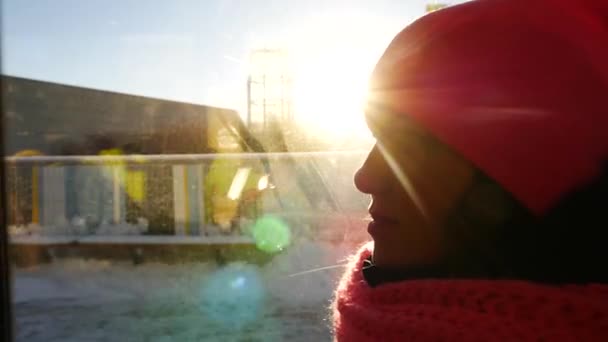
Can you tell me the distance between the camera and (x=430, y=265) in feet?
3.13

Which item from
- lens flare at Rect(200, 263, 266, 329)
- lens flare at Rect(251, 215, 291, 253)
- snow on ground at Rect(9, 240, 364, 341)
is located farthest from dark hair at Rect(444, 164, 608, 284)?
lens flare at Rect(251, 215, 291, 253)

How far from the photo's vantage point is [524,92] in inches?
32.8

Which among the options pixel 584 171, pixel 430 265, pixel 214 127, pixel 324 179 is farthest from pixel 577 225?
pixel 214 127

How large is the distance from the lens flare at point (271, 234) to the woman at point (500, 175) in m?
5.21

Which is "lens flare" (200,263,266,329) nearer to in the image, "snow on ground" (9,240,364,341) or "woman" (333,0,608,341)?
"snow on ground" (9,240,364,341)

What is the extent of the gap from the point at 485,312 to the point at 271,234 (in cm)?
552

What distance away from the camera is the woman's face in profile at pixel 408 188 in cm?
93

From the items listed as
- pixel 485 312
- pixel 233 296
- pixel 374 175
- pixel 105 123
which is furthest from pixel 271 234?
pixel 485 312

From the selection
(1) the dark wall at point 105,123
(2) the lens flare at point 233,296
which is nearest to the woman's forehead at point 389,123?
(2) the lens flare at point 233,296

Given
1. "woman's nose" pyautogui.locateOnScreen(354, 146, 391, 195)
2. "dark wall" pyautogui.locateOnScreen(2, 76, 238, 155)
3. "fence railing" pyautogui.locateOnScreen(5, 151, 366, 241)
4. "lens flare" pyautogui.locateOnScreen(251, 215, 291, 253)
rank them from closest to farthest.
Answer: "woman's nose" pyautogui.locateOnScreen(354, 146, 391, 195) < "lens flare" pyautogui.locateOnScreen(251, 215, 291, 253) < "fence railing" pyautogui.locateOnScreen(5, 151, 366, 241) < "dark wall" pyautogui.locateOnScreen(2, 76, 238, 155)

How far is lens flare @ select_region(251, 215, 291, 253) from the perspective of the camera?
20.2 feet

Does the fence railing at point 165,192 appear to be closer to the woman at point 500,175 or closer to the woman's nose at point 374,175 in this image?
the woman's nose at point 374,175

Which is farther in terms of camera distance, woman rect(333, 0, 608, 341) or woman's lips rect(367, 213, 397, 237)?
woman's lips rect(367, 213, 397, 237)

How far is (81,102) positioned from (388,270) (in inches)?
334
